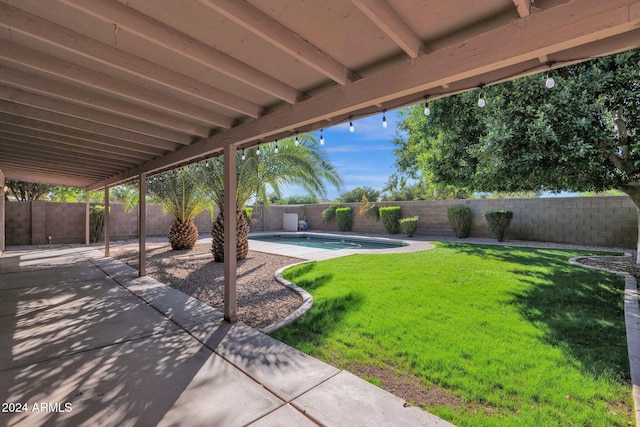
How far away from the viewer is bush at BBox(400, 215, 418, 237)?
46.6 feet

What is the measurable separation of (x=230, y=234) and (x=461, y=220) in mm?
11423

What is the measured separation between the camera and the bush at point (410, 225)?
14.2 metres

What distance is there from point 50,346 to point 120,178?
590 centimetres

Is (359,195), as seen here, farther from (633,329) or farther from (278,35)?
(278,35)

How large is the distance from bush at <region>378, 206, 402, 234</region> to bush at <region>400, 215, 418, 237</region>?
0.98 m

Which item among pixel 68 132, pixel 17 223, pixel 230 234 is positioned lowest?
pixel 17 223

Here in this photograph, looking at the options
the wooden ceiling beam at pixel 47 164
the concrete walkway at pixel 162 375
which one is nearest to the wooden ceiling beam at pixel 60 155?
the wooden ceiling beam at pixel 47 164

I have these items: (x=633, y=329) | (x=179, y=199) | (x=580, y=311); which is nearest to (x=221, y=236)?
(x=179, y=199)

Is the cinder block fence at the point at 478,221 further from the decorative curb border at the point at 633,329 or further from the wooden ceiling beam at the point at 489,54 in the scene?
the wooden ceiling beam at the point at 489,54

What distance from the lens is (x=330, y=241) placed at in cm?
1547

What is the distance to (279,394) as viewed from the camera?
7.96 feet

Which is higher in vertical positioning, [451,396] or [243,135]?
[243,135]

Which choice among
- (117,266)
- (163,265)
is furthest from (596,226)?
(117,266)

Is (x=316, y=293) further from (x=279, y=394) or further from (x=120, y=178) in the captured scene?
(x=120, y=178)
